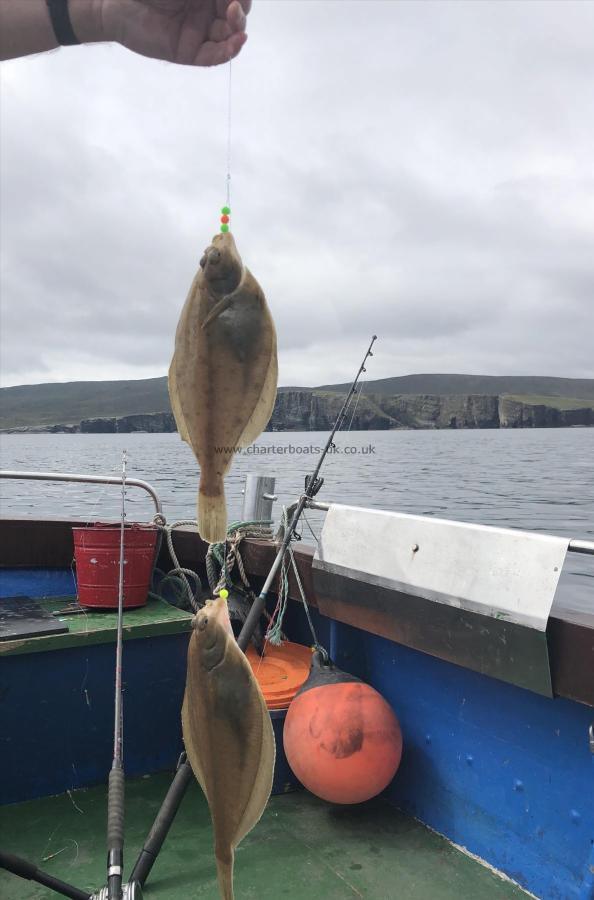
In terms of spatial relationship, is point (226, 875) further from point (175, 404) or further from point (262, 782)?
point (175, 404)

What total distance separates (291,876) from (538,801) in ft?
4.63

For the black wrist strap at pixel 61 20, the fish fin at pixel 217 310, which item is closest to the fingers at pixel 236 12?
the black wrist strap at pixel 61 20

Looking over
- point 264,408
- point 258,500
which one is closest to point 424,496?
point 258,500

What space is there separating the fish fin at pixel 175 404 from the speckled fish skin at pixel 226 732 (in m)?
0.60

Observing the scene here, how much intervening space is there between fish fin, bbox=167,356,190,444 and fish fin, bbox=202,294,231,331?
21 cm

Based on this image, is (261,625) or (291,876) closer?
(291,876)

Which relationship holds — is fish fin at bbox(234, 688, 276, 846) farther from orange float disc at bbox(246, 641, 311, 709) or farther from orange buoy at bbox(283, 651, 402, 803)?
orange float disc at bbox(246, 641, 311, 709)

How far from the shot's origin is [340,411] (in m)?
5.11

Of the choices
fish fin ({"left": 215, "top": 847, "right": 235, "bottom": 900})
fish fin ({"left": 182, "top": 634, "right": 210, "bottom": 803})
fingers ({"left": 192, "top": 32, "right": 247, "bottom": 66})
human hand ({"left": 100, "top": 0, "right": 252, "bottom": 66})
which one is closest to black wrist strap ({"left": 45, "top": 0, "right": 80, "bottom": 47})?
Result: human hand ({"left": 100, "top": 0, "right": 252, "bottom": 66})

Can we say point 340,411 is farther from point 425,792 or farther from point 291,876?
point 291,876

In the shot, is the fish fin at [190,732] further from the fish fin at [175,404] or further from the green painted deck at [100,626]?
the green painted deck at [100,626]

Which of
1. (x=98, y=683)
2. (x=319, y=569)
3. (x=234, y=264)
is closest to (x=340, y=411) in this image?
(x=319, y=569)

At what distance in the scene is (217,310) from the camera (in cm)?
228

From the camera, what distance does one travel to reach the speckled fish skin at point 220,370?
89.7 inches
